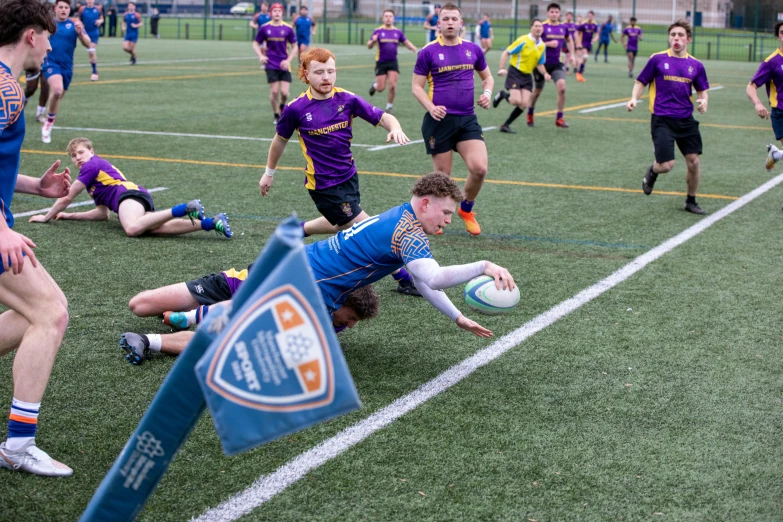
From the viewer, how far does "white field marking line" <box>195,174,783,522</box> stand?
395 cm

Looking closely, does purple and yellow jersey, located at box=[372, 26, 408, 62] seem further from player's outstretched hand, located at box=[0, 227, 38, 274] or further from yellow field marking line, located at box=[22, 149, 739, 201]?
player's outstretched hand, located at box=[0, 227, 38, 274]

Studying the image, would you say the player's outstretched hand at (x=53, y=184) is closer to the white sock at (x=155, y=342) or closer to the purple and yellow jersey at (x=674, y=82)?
the white sock at (x=155, y=342)

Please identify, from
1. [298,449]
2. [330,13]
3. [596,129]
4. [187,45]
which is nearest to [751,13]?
[330,13]

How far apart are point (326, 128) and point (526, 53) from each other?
35.4 ft

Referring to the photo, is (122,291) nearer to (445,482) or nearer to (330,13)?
(445,482)

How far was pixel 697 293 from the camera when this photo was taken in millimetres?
7262

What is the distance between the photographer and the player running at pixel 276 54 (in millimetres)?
18031

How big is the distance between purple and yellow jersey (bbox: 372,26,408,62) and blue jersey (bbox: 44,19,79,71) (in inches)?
275

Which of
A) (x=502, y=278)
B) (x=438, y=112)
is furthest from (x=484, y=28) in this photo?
(x=502, y=278)

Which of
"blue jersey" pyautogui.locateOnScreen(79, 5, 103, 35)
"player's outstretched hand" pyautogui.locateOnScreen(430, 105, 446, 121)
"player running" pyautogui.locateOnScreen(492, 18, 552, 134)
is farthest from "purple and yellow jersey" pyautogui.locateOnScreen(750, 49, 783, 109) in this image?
"blue jersey" pyautogui.locateOnScreen(79, 5, 103, 35)

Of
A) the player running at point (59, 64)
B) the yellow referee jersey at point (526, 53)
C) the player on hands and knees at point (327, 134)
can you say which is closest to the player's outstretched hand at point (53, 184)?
the player on hands and knees at point (327, 134)

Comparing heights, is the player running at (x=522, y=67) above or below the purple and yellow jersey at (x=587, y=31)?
below

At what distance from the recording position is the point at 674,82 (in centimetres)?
1038

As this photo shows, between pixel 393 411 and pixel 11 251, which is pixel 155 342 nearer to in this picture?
pixel 393 411
